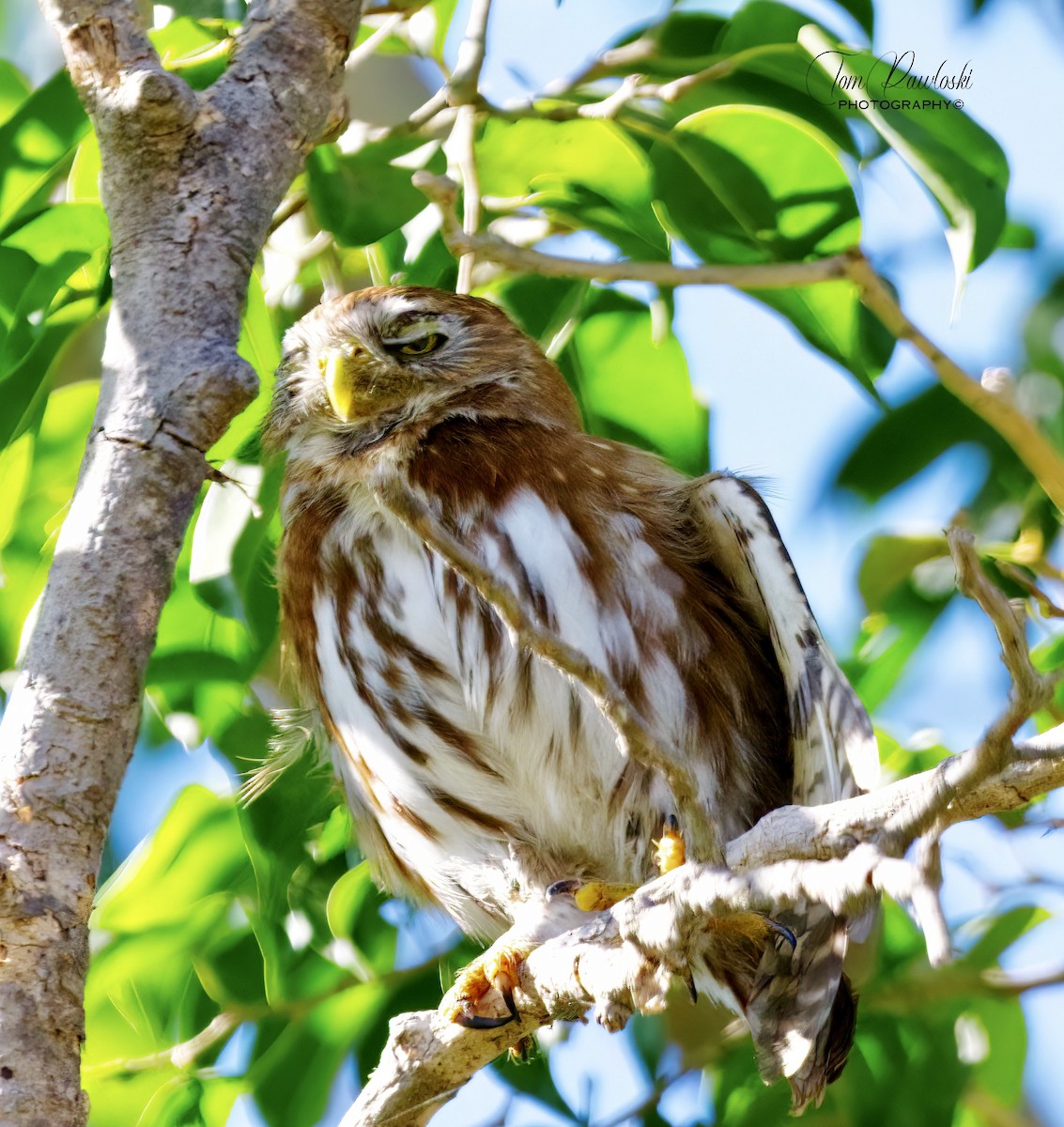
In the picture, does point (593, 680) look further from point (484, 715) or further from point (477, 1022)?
point (484, 715)

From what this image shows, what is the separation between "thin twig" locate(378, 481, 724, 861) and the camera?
1830 millimetres

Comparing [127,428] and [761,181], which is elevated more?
[761,181]

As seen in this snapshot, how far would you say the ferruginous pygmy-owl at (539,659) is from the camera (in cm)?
300

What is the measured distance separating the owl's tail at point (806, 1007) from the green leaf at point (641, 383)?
124 centimetres

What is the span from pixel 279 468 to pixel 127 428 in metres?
1.37

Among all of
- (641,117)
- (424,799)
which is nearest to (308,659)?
(424,799)

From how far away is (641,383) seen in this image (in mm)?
3576

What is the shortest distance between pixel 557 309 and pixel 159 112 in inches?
52.0

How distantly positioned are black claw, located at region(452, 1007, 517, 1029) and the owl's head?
1387mm

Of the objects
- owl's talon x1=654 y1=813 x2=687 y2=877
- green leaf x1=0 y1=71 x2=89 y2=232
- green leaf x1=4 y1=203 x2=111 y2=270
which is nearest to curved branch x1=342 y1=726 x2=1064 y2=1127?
owl's talon x1=654 y1=813 x2=687 y2=877

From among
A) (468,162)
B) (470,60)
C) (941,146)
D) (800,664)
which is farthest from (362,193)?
(800,664)

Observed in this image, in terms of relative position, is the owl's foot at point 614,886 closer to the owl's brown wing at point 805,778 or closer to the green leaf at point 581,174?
the owl's brown wing at point 805,778

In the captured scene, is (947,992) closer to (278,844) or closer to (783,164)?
(278,844)

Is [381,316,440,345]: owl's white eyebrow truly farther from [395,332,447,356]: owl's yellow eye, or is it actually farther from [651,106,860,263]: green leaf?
[651,106,860,263]: green leaf
